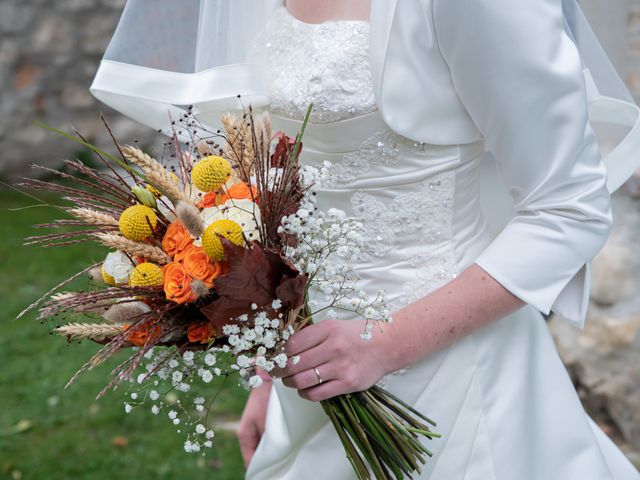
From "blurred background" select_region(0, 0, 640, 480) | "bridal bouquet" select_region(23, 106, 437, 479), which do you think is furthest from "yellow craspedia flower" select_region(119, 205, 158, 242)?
"blurred background" select_region(0, 0, 640, 480)

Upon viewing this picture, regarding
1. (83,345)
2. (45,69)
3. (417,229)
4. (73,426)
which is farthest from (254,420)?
(45,69)

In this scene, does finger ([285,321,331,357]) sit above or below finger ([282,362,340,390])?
above

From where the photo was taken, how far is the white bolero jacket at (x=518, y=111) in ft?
4.94

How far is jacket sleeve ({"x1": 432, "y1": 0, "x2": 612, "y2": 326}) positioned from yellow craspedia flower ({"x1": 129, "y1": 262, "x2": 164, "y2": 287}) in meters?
0.65

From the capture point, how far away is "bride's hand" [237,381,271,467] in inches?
89.5

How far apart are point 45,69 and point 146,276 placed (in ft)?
22.5

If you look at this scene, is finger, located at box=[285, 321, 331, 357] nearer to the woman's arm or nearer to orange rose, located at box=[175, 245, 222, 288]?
the woman's arm

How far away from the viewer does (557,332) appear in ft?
12.6

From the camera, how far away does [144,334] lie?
4.82ft

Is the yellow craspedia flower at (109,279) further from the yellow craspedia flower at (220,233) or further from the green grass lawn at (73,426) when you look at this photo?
the green grass lawn at (73,426)

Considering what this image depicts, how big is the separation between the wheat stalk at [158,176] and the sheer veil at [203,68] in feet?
1.56

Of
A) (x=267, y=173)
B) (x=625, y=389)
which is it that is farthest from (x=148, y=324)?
(x=625, y=389)

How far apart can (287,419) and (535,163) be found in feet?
2.75

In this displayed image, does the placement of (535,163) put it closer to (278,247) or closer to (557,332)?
(278,247)
